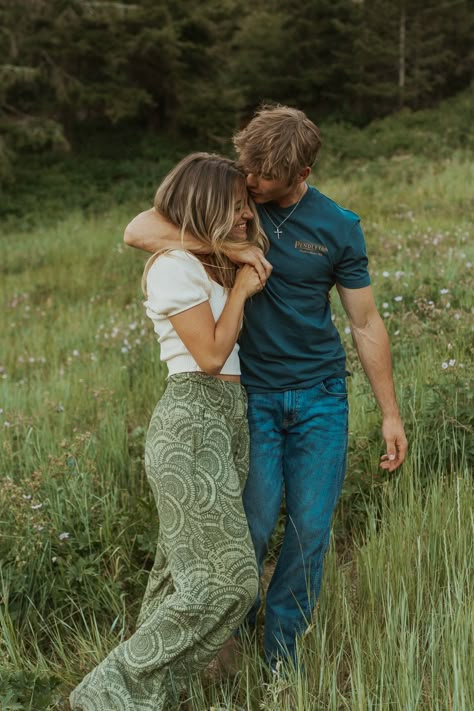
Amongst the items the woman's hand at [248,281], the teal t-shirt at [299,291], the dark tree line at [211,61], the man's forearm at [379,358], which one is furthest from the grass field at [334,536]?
the dark tree line at [211,61]

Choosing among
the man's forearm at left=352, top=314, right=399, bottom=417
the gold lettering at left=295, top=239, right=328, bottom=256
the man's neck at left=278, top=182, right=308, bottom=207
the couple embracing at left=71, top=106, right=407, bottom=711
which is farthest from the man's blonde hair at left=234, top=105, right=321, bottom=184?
the man's forearm at left=352, top=314, right=399, bottom=417

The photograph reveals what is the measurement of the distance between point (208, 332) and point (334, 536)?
4.61 ft

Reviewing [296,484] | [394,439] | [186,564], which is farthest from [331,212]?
[186,564]

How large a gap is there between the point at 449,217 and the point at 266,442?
7981 millimetres

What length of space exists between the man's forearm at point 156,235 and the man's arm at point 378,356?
663 mm

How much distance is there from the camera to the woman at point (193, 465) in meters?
2.41

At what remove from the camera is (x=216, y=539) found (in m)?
2.48

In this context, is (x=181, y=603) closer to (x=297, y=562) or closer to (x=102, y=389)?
(x=297, y=562)

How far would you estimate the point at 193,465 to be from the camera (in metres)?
2.50

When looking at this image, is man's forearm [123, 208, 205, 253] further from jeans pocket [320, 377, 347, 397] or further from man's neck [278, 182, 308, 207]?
jeans pocket [320, 377, 347, 397]

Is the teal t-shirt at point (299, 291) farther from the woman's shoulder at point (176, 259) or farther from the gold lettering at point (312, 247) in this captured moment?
the woman's shoulder at point (176, 259)

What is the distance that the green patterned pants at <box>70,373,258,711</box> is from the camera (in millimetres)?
2400

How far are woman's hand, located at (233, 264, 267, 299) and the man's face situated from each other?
0.93 feet

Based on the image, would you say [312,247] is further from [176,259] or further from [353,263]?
[176,259]
